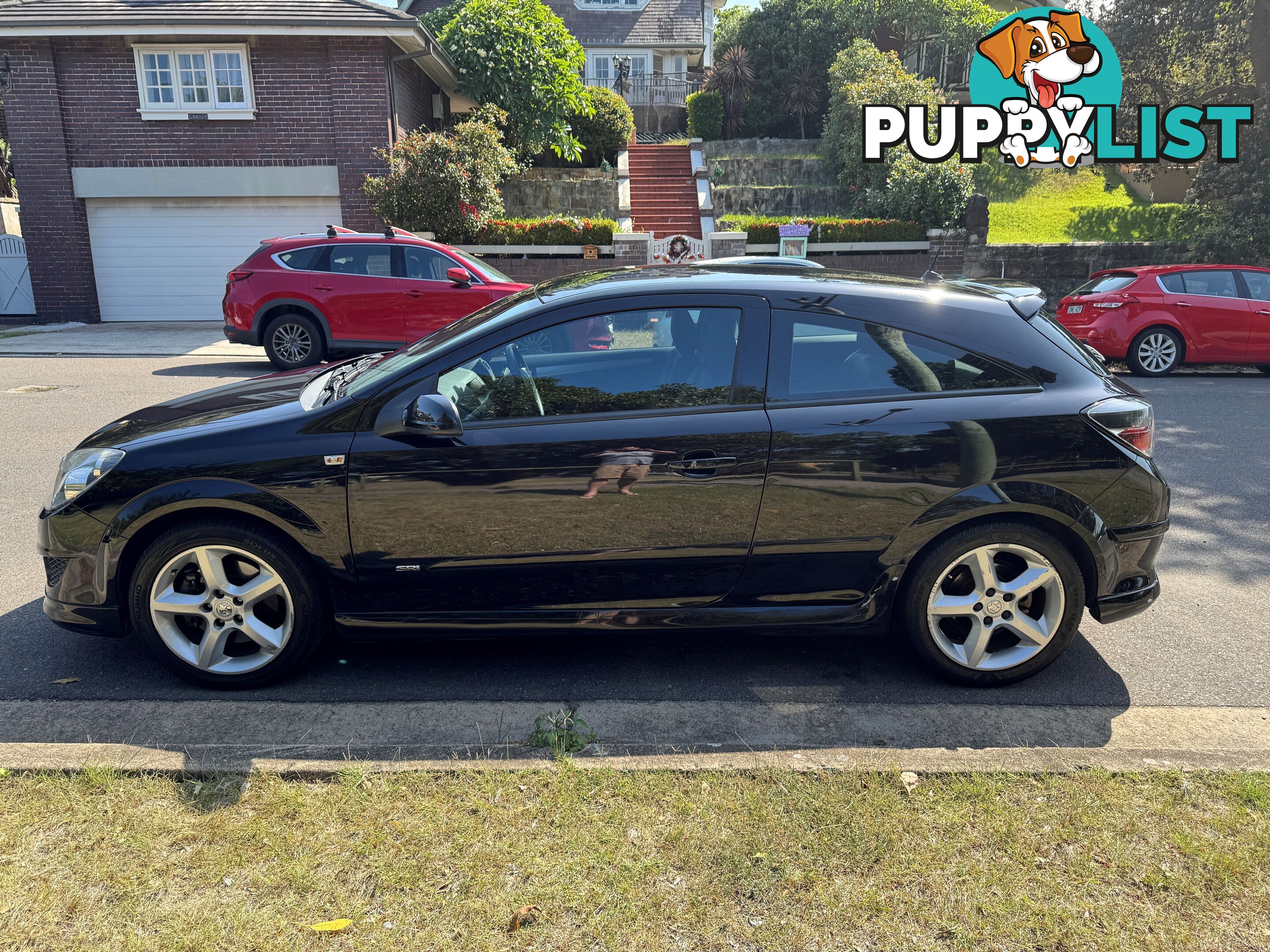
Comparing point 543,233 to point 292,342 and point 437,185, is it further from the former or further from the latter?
point 292,342

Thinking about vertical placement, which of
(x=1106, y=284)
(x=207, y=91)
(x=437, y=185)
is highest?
(x=207, y=91)

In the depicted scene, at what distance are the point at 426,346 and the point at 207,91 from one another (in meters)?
16.9

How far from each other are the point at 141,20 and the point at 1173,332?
17667mm

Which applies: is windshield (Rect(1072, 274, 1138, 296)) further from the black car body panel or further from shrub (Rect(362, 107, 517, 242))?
shrub (Rect(362, 107, 517, 242))

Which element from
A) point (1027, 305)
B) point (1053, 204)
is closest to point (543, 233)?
point (1027, 305)

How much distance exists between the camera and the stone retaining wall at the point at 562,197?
21.7m

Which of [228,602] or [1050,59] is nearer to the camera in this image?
[228,602]

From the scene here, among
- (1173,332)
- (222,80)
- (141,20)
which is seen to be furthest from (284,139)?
(1173,332)

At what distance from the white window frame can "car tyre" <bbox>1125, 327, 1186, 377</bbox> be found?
15687 millimetres

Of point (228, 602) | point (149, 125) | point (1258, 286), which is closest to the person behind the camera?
point (228, 602)

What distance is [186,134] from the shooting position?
687 inches

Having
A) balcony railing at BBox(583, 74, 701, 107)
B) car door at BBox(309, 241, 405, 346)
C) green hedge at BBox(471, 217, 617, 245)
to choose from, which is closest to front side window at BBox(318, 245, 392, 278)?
car door at BBox(309, 241, 405, 346)

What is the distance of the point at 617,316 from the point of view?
365 cm

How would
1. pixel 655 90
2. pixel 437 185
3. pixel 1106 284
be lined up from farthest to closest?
pixel 655 90, pixel 437 185, pixel 1106 284
